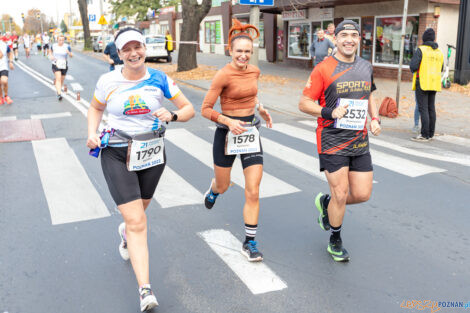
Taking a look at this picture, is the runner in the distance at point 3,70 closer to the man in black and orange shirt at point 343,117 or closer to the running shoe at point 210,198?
the running shoe at point 210,198

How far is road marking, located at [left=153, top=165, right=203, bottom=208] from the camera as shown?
579cm

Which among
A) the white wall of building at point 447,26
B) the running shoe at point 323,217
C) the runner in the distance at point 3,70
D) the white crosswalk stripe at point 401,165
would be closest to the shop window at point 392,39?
the white wall of building at point 447,26

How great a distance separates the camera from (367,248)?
14.8ft

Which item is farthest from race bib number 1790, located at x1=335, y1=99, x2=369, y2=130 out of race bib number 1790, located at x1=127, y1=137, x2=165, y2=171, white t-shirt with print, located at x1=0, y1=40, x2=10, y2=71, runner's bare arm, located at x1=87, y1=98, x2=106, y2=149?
white t-shirt with print, located at x1=0, y1=40, x2=10, y2=71

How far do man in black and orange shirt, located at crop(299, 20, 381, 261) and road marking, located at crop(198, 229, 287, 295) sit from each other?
68 centimetres

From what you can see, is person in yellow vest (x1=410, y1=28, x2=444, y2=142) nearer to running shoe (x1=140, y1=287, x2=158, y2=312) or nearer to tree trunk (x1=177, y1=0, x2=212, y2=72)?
running shoe (x1=140, y1=287, x2=158, y2=312)

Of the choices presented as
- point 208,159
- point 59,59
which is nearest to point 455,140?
point 208,159

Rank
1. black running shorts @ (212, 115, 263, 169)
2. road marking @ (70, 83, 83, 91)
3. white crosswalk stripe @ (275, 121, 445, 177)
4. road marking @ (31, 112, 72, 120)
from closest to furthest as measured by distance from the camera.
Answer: black running shorts @ (212, 115, 263, 169), white crosswalk stripe @ (275, 121, 445, 177), road marking @ (31, 112, 72, 120), road marking @ (70, 83, 83, 91)

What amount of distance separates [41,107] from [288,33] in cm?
1854

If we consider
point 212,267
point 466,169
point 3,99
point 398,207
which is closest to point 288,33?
point 3,99

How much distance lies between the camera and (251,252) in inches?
165

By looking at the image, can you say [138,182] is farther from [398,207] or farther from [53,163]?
[53,163]

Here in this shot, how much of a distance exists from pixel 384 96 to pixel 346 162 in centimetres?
1196

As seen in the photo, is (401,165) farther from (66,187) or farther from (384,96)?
(384,96)
